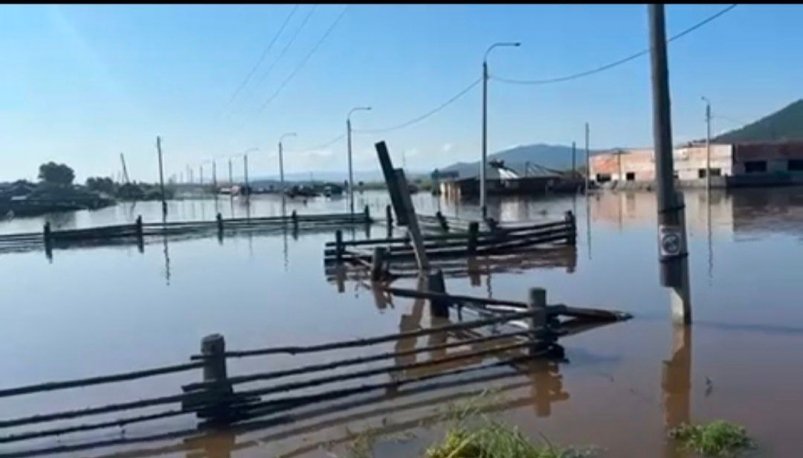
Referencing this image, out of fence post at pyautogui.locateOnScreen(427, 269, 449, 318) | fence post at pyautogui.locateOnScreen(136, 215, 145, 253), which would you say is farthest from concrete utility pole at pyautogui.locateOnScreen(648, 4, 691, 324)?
fence post at pyautogui.locateOnScreen(136, 215, 145, 253)

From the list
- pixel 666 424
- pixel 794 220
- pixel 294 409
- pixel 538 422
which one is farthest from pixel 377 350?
pixel 794 220

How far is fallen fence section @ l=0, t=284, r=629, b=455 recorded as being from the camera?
261 inches

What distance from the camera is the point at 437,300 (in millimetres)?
11109

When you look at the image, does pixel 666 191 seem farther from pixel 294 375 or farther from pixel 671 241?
pixel 294 375

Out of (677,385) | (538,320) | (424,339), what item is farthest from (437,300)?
(677,385)

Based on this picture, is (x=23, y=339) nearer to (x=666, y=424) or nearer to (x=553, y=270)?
(x=666, y=424)

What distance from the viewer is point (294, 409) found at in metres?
7.27

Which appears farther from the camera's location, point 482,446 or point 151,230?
point 151,230

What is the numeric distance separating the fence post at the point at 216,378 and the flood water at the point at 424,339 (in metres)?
0.37

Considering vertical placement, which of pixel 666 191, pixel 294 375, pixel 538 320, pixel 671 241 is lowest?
pixel 294 375

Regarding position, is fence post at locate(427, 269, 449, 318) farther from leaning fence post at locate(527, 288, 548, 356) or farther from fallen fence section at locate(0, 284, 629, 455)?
leaning fence post at locate(527, 288, 548, 356)

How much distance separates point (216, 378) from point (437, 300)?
4834mm

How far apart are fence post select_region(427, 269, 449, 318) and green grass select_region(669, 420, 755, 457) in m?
5.33

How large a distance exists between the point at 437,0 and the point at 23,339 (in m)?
11.5
